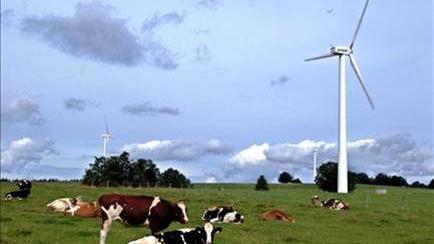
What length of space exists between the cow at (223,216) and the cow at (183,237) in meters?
9.39

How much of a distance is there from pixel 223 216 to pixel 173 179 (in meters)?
67.5

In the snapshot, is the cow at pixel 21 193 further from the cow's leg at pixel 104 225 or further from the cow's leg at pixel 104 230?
the cow's leg at pixel 104 230

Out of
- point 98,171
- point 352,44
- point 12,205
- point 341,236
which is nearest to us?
point 341,236

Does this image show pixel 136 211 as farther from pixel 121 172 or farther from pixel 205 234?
pixel 121 172

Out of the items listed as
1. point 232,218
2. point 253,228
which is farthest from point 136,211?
point 232,218

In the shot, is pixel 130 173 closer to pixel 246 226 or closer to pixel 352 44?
pixel 352 44

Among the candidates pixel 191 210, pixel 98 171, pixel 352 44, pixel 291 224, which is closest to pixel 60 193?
pixel 191 210

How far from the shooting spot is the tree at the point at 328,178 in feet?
283

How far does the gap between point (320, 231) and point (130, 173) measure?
64.9 meters

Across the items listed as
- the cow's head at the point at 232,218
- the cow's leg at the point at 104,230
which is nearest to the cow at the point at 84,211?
the cow's head at the point at 232,218

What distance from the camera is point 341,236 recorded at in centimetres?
2438

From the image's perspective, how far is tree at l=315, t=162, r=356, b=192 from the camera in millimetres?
86125

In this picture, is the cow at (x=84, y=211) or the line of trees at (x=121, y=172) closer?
the cow at (x=84, y=211)

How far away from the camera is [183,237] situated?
17203 mm
